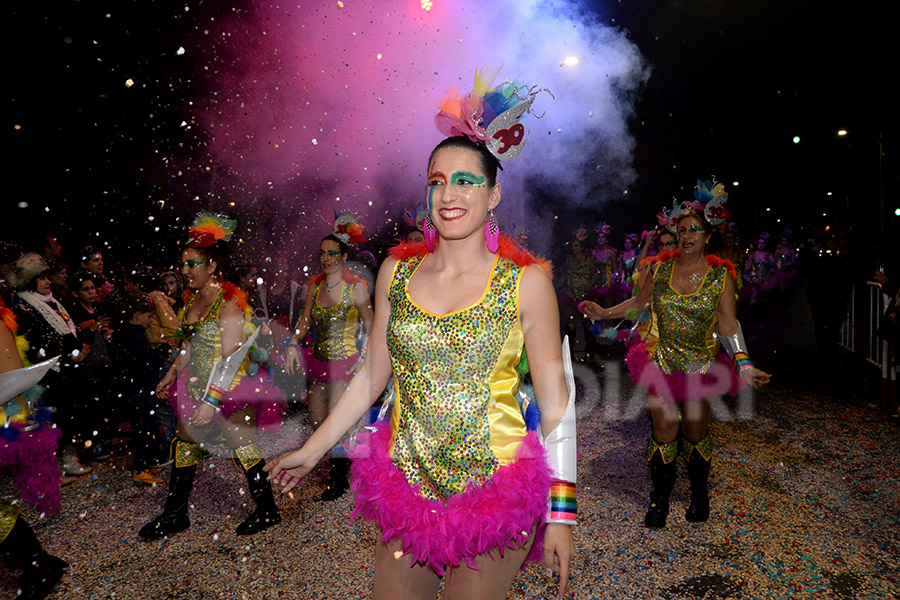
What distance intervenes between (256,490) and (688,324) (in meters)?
3.17

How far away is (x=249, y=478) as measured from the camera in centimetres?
384

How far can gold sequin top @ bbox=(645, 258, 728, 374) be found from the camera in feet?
12.7

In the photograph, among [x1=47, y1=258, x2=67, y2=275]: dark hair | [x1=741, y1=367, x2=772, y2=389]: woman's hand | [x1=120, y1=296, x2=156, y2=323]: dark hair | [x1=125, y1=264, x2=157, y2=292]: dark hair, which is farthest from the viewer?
[x1=125, y1=264, x2=157, y2=292]: dark hair

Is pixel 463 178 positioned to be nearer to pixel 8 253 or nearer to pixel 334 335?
pixel 334 335

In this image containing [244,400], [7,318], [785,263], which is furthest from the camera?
[785,263]

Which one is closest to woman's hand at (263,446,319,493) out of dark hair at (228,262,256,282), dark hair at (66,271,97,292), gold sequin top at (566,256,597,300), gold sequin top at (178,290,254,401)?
gold sequin top at (178,290,254,401)

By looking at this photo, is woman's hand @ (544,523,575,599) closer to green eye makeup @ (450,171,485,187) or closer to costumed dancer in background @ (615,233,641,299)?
green eye makeup @ (450,171,485,187)

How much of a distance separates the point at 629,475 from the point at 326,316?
9.30ft

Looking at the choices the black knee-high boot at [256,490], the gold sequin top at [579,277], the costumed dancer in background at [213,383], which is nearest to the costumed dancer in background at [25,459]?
the costumed dancer in background at [213,383]

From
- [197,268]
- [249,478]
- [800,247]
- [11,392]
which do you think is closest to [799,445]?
[249,478]

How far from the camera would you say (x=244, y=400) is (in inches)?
148

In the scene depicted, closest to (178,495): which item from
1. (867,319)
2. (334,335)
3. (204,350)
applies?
(204,350)

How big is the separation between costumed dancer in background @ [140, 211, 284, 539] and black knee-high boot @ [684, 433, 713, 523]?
2.87m

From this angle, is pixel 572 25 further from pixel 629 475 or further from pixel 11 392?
pixel 11 392
